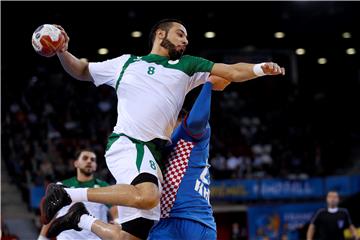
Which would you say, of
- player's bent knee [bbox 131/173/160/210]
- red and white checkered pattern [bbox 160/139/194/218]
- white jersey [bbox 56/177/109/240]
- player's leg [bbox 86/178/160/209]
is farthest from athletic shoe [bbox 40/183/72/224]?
white jersey [bbox 56/177/109/240]

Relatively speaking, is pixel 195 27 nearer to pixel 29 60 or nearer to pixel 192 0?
pixel 192 0

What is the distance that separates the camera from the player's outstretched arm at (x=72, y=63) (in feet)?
21.0

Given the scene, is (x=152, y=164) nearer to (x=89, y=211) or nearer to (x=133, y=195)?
(x=133, y=195)

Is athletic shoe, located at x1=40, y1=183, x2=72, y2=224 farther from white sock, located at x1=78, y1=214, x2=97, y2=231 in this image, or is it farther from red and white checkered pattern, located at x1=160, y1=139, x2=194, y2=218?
red and white checkered pattern, located at x1=160, y1=139, x2=194, y2=218

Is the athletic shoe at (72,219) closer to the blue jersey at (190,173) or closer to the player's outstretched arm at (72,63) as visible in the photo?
the blue jersey at (190,173)

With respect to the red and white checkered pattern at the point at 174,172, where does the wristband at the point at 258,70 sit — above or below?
above

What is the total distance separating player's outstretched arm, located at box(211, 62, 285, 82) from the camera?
5891 mm

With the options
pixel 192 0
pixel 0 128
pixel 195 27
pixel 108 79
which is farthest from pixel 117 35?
pixel 108 79

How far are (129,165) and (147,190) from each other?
13.8 inches

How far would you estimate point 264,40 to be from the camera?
27.9 metres

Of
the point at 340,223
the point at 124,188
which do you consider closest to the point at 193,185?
the point at 124,188

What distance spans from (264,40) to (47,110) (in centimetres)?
1007

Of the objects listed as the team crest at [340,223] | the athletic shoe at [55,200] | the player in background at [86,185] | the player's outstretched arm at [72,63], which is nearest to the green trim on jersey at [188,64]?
the player's outstretched arm at [72,63]

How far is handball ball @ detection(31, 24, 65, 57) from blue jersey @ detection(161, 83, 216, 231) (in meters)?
1.36
